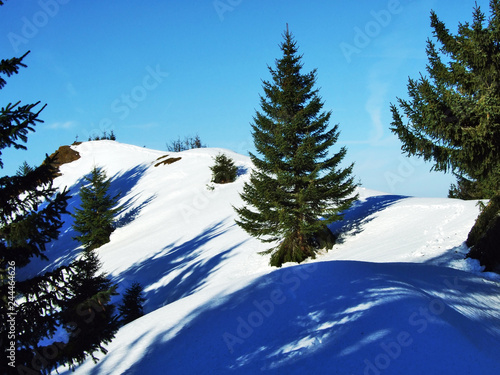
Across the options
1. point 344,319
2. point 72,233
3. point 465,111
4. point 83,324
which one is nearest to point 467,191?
point 465,111

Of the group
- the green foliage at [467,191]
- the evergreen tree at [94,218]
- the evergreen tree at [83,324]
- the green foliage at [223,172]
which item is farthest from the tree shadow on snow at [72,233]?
the green foliage at [467,191]

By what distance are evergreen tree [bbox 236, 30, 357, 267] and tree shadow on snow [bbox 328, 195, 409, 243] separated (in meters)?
3.00

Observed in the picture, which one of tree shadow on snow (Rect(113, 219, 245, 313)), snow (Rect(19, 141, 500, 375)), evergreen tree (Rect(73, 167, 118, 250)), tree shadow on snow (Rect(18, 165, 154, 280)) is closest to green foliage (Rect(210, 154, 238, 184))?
tree shadow on snow (Rect(18, 165, 154, 280))

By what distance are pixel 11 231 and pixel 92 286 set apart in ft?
5.29

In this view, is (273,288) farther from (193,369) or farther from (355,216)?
(355,216)

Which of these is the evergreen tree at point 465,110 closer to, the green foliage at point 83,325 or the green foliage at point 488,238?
the green foliage at point 488,238

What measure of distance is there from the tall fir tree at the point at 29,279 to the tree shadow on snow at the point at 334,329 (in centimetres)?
222

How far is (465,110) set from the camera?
9312 mm

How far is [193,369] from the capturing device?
6543mm

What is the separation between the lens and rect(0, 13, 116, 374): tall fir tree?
533 cm

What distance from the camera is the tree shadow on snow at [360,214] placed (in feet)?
66.8

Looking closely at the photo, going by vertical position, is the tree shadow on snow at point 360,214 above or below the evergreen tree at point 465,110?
below

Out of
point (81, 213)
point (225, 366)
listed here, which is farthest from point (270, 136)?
point (81, 213)

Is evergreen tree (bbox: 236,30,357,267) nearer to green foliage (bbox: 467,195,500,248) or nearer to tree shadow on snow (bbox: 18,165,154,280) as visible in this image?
green foliage (bbox: 467,195,500,248)
